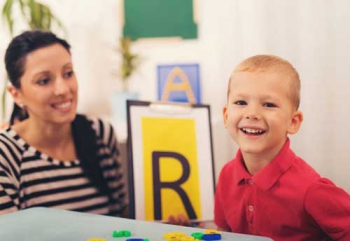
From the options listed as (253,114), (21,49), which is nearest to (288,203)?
(253,114)

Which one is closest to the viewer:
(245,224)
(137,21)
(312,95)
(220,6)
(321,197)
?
(321,197)

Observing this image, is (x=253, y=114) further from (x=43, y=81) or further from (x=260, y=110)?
(x=43, y=81)

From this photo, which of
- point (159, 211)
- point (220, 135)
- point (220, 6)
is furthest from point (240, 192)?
point (220, 6)

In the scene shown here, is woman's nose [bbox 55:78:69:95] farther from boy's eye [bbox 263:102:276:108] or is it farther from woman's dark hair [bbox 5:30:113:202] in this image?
boy's eye [bbox 263:102:276:108]

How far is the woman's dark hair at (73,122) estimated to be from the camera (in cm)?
123

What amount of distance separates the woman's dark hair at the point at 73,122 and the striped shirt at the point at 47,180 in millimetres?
17

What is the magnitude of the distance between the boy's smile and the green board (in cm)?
86

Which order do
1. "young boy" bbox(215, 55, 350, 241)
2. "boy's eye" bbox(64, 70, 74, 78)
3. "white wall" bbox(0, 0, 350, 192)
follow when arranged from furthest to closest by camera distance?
"boy's eye" bbox(64, 70, 74, 78) → "white wall" bbox(0, 0, 350, 192) → "young boy" bbox(215, 55, 350, 241)

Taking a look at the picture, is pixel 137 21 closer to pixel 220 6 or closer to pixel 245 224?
pixel 220 6

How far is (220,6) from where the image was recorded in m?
1.37

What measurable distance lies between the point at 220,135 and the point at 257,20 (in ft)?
1.14

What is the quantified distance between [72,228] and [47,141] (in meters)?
0.59

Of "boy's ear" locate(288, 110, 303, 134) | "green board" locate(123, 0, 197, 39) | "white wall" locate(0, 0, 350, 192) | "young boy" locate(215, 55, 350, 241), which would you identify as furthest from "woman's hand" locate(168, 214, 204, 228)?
"green board" locate(123, 0, 197, 39)

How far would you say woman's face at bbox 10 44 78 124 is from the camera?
1.23 metres
